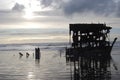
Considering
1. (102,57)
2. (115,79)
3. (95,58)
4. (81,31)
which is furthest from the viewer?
(102,57)

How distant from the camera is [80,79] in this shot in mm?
35438

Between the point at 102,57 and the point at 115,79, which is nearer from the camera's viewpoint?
the point at 115,79

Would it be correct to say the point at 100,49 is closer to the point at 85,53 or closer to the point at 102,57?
the point at 85,53

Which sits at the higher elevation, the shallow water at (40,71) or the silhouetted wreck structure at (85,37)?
the silhouetted wreck structure at (85,37)

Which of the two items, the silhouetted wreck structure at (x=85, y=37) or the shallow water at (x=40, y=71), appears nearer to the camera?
the shallow water at (x=40, y=71)

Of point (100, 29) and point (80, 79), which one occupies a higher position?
point (100, 29)

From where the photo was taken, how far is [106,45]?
204 feet

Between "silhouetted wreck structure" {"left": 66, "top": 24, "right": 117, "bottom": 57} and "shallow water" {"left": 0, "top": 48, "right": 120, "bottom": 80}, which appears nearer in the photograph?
"shallow water" {"left": 0, "top": 48, "right": 120, "bottom": 80}

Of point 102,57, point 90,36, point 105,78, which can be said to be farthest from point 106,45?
point 105,78

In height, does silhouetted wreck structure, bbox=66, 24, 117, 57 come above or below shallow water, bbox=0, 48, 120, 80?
above

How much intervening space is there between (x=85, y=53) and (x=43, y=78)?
684 inches

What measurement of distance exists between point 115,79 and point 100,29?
64.6ft

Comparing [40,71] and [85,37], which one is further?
[85,37]

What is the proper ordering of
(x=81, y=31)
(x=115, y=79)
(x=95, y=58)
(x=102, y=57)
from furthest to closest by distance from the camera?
(x=102, y=57), (x=95, y=58), (x=81, y=31), (x=115, y=79)
